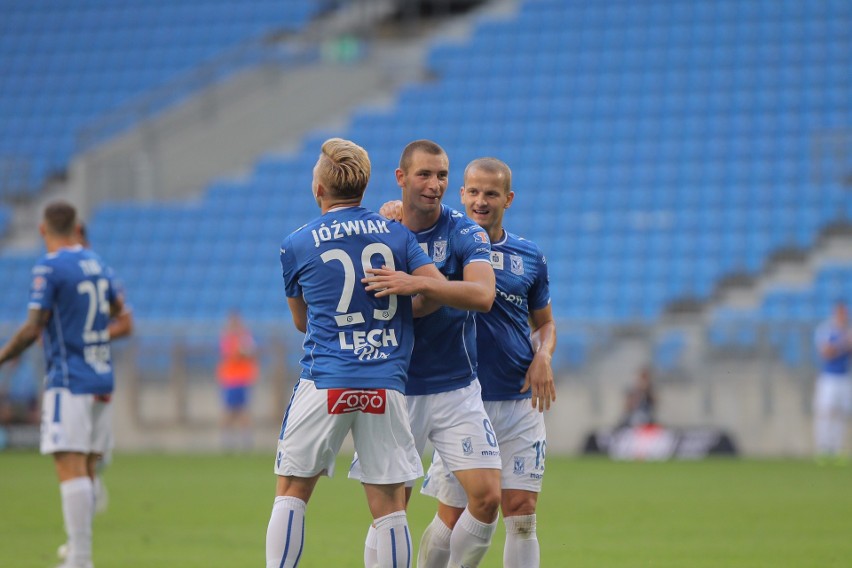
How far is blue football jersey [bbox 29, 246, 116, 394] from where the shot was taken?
8.34 metres

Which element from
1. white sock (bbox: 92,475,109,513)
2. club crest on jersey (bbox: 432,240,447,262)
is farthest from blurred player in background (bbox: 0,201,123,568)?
club crest on jersey (bbox: 432,240,447,262)

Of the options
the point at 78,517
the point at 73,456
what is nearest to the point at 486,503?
the point at 78,517

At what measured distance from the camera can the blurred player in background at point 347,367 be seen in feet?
19.3

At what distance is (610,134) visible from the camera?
994 inches

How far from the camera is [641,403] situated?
20.3 metres

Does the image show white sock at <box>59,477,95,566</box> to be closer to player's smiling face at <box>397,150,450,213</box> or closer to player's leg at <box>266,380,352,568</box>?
player's leg at <box>266,380,352,568</box>

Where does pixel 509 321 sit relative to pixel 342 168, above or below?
below

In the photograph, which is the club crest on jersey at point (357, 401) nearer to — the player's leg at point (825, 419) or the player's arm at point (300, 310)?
the player's arm at point (300, 310)

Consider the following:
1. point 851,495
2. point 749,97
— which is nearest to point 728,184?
point 749,97

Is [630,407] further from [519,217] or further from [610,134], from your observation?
[610,134]

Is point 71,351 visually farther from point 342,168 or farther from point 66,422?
point 342,168

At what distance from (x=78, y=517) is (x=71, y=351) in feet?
3.48

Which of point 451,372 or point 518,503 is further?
point 518,503

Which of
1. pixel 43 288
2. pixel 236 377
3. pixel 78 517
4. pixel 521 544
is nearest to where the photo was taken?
pixel 521 544
